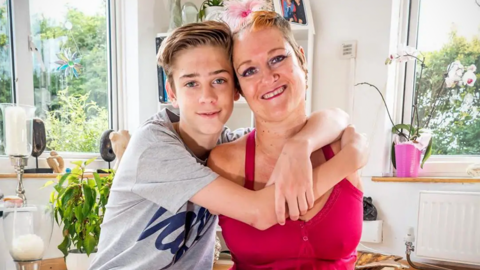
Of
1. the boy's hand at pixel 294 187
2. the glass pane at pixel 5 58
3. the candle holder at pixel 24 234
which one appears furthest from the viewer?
the glass pane at pixel 5 58

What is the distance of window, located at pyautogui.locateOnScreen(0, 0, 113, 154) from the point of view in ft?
6.96

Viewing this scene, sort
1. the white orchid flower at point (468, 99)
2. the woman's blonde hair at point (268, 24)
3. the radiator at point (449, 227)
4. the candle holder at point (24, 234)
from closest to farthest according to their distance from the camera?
1. the woman's blonde hair at point (268, 24)
2. the candle holder at point (24, 234)
3. the radiator at point (449, 227)
4. the white orchid flower at point (468, 99)

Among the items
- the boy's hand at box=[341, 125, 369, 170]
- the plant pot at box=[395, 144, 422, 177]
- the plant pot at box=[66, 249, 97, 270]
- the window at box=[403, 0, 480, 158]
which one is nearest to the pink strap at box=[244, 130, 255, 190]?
the boy's hand at box=[341, 125, 369, 170]

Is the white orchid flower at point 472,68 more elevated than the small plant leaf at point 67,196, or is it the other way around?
the white orchid flower at point 472,68

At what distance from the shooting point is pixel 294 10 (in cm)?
217

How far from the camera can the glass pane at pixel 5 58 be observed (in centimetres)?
205

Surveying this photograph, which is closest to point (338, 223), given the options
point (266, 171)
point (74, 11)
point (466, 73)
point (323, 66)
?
point (266, 171)

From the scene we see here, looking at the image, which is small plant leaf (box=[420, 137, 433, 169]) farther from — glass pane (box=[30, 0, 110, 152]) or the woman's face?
glass pane (box=[30, 0, 110, 152])

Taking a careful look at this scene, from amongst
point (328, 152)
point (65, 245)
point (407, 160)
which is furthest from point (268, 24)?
point (407, 160)

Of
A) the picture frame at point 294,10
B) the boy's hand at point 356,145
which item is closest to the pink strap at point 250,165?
the boy's hand at point 356,145

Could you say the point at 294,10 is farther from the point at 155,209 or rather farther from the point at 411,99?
the point at 155,209

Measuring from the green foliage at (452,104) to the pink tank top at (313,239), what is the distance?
170 centimetres

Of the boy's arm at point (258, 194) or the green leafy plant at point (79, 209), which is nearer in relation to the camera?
the boy's arm at point (258, 194)

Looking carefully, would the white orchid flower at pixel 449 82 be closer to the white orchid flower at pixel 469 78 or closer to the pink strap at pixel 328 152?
the white orchid flower at pixel 469 78
